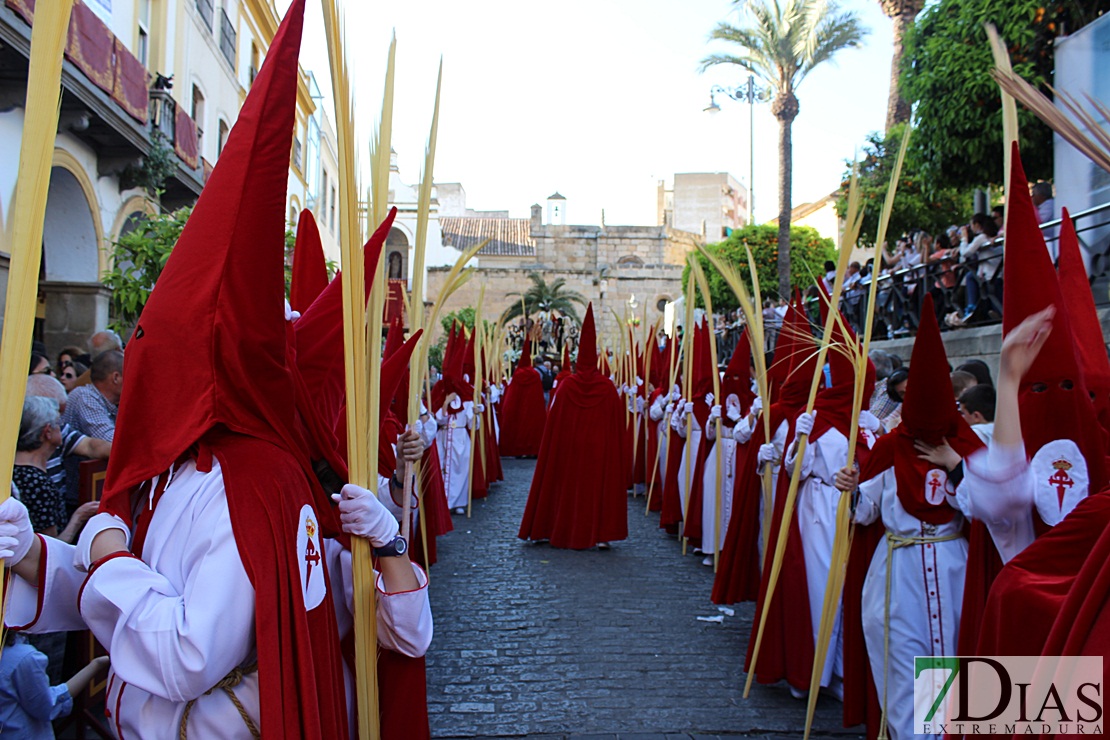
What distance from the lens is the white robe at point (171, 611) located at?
1.81 metres

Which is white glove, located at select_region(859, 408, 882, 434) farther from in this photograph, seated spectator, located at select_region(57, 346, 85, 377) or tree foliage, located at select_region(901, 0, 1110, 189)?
seated spectator, located at select_region(57, 346, 85, 377)

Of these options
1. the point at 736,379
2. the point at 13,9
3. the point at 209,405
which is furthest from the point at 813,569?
the point at 13,9

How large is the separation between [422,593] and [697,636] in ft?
13.2

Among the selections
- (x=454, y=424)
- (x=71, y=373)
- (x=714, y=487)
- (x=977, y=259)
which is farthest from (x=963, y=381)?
(x=454, y=424)

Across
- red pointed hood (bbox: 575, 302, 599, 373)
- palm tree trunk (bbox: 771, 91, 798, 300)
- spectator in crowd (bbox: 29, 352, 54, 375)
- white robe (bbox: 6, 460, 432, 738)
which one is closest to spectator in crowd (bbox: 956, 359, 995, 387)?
white robe (bbox: 6, 460, 432, 738)

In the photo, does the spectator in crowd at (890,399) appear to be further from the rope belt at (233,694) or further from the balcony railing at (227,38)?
the balcony railing at (227,38)

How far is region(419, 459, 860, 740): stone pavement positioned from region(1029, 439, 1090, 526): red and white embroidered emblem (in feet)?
6.70

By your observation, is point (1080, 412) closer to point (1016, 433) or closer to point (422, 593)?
point (1016, 433)

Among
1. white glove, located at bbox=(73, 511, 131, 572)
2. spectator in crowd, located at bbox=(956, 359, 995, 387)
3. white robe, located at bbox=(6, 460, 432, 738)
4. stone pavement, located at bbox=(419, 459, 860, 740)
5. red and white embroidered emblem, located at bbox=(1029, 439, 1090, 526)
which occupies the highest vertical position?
spectator in crowd, located at bbox=(956, 359, 995, 387)

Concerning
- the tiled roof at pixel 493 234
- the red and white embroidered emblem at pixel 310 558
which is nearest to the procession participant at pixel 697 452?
the red and white embroidered emblem at pixel 310 558

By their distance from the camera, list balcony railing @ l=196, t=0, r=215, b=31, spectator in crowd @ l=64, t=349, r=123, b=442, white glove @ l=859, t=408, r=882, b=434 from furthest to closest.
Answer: balcony railing @ l=196, t=0, r=215, b=31 → white glove @ l=859, t=408, r=882, b=434 → spectator in crowd @ l=64, t=349, r=123, b=442

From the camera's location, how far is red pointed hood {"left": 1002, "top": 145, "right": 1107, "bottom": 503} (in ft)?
9.11

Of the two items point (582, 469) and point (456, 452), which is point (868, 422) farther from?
point (456, 452)

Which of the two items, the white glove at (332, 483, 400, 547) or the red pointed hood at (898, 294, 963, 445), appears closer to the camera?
the white glove at (332, 483, 400, 547)
